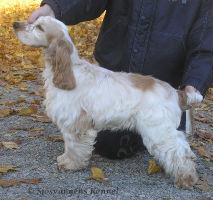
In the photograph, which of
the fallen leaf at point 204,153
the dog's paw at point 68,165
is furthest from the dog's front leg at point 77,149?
the fallen leaf at point 204,153

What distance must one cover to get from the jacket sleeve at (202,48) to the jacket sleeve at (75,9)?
100 cm

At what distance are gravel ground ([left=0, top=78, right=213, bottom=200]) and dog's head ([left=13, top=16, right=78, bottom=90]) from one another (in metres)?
0.79

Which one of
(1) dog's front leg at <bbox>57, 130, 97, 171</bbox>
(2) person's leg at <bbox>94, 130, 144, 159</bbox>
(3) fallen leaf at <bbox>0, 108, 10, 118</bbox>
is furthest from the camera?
(3) fallen leaf at <bbox>0, 108, 10, 118</bbox>

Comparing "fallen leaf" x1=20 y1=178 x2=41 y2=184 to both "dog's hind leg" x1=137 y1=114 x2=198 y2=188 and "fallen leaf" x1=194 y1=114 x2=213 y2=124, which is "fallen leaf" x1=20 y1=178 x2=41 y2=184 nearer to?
"dog's hind leg" x1=137 y1=114 x2=198 y2=188

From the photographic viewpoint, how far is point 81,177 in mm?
3234

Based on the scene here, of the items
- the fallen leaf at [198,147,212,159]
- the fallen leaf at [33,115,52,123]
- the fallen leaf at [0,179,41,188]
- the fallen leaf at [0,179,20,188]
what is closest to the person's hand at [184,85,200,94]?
the fallen leaf at [198,147,212,159]

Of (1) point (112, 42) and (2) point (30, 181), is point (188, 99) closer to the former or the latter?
(1) point (112, 42)

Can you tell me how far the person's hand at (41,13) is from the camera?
3.14 m

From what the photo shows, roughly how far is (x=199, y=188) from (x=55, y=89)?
1523 millimetres

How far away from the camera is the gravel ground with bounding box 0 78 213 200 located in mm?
2912

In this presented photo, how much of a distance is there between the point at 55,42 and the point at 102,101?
0.63 m

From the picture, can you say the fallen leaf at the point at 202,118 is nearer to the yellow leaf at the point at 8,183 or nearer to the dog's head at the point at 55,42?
the dog's head at the point at 55,42

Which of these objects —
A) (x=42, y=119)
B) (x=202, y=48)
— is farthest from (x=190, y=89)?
(x=42, y=119)

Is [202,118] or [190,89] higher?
[190,89]
